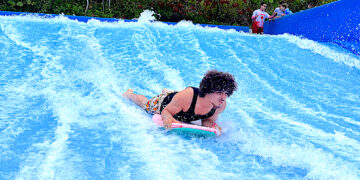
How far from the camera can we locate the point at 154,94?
5312mm

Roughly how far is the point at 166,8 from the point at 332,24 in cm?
663

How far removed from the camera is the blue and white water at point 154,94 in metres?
3.04

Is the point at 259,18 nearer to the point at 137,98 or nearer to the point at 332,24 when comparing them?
the point at 332,24

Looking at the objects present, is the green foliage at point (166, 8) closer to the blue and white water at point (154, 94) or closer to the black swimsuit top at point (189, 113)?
the blue and white water at point (154, 94)

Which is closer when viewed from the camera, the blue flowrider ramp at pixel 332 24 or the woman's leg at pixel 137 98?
the woman's leg at pixel 137 98

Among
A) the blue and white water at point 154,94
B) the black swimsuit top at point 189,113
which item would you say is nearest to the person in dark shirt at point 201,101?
the black swimsuit top at point 189,113

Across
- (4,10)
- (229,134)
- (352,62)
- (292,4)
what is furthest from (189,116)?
(292,4)

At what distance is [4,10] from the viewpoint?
11727mm

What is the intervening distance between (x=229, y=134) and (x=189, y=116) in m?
0.48

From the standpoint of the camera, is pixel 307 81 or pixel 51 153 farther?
pixel 307 81

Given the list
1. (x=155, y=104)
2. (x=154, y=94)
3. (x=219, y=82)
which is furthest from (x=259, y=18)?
(x=219, y=82)

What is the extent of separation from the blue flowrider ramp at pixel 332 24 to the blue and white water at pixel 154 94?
340 mm

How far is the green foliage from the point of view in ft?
40.9

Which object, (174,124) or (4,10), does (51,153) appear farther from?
(4,10)
